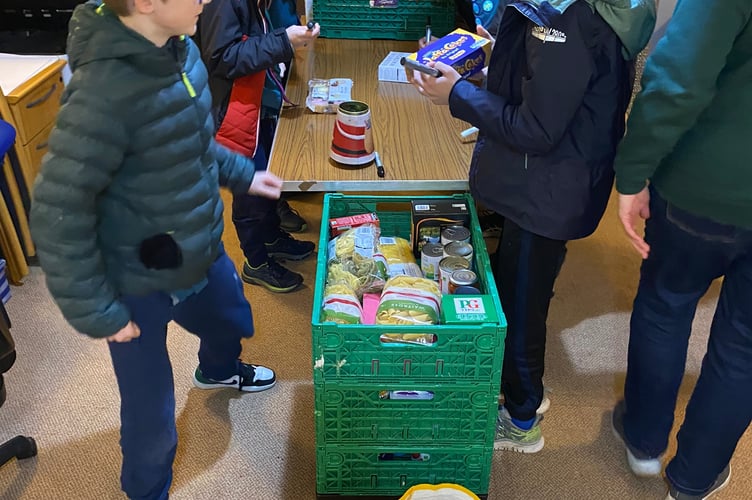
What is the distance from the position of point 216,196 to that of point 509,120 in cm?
60

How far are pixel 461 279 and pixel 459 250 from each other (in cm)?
13

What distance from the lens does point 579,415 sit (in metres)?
1.97

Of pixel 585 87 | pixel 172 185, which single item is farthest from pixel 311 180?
pixel 585 87

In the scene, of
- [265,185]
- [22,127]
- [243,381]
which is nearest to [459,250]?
[265,185]

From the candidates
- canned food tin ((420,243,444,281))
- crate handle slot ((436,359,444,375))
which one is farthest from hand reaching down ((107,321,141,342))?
canned food tin ((420,243,444,281))

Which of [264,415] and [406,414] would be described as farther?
[264,415]

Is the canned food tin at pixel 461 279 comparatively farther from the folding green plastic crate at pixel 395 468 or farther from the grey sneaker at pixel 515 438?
the grey sneaker at pixel 515 438

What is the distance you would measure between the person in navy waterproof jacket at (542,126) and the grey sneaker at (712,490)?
1.43 feet

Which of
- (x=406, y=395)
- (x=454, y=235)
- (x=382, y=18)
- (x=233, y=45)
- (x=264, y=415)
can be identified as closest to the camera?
(x=406, y=395)

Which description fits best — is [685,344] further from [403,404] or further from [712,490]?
[403,404]

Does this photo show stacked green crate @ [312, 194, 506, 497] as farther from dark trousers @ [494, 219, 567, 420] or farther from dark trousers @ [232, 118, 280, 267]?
→ dark trousers @ [232, 118, 280, 267]

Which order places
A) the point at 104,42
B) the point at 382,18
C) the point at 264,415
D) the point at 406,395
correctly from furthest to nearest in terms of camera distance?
the point at 382,18 < the point at 264,415 < the point at 406,395 < the point at 104,42

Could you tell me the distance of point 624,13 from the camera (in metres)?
1.27

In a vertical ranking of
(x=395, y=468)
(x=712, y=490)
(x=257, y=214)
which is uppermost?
(x=257, y=214)
